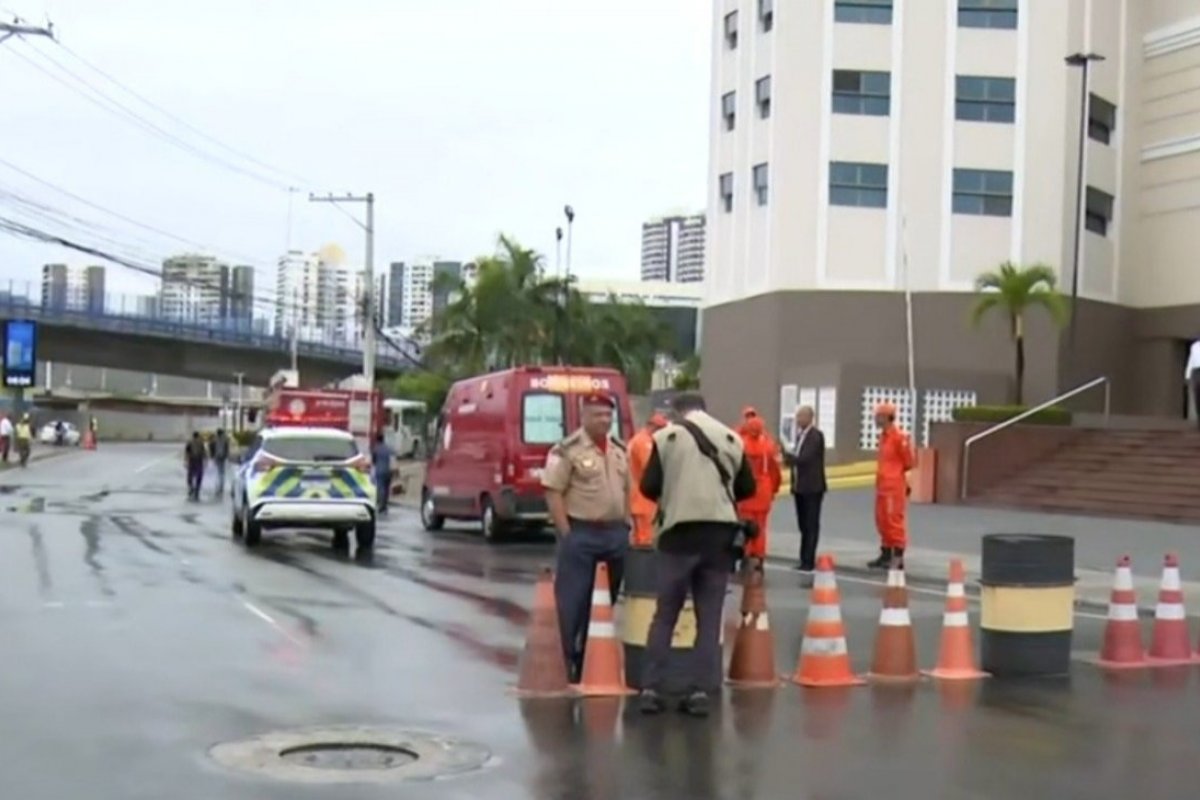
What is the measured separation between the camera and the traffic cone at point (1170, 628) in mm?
12367

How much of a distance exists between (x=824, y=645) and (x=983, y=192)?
3372 cm

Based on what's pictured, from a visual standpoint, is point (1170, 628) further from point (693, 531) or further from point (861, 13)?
point (861, 13)

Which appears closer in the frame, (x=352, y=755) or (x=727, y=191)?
(x=352, y=755)

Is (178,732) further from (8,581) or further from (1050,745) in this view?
(8,581)

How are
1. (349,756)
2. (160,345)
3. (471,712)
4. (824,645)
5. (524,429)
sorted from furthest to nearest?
(160,345), (524,429), (824,645), (471,712), (349,756)

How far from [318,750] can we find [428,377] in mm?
60564

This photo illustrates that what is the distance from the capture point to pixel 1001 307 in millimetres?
40531

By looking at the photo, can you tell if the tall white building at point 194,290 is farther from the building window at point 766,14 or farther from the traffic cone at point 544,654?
the traffic cone at point 544,654

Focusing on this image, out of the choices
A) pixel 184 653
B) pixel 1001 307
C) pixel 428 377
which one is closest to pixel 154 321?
pixel 428 377

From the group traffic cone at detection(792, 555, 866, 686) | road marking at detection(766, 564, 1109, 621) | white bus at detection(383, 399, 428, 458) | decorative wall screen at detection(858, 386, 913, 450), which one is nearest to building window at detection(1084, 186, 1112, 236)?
decorative wall screen at detection(858, 386, 913, 450)

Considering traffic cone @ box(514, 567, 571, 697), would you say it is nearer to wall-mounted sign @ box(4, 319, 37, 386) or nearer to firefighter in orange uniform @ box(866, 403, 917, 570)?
firefighter in orange uniform @ box(866, 403, 917, 570)

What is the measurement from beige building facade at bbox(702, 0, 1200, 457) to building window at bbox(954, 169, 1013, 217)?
0.04m

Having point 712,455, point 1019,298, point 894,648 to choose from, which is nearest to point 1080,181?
point 1019,298

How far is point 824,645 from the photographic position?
10836 millimetres
